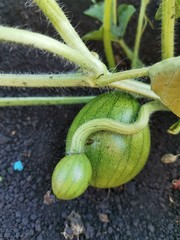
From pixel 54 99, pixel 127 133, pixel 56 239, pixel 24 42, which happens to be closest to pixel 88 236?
pixel 56 239

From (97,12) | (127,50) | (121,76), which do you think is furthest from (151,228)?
(97,12)

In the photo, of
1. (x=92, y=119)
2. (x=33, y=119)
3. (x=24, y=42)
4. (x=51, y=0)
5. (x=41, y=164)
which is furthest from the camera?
(x=33, y=119)

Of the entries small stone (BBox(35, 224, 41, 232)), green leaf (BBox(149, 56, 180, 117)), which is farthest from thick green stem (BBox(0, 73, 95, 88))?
small stone (BBox(35, 224, 41, 232))

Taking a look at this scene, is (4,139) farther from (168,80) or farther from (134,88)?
(168,80)

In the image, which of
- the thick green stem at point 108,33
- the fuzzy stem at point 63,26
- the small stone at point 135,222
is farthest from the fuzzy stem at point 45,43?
the small stone at point 135,222

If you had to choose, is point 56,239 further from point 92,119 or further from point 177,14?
point 177,14
